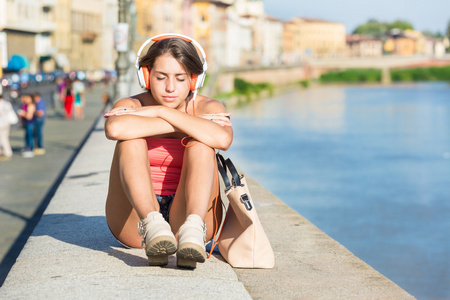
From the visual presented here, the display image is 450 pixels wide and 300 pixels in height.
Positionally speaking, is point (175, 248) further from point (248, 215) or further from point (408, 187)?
point (408, 187)

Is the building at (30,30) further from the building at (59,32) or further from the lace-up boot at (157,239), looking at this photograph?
the lace-up boot at (157,239)

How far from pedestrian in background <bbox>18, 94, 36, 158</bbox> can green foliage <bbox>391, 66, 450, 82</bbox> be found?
302 feet

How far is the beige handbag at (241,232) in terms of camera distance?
3.37m

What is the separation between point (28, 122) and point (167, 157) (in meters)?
10.3

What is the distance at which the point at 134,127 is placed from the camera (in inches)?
130

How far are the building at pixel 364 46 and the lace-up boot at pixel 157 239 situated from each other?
149 metres

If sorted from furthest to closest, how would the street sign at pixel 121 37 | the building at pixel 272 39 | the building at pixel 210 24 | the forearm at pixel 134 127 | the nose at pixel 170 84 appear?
the building at pixel 272 39
the building at pixel 210 24
the street sign at pixel 121 37
the nose at pixel 170 84
the forearm at pixel 134 127

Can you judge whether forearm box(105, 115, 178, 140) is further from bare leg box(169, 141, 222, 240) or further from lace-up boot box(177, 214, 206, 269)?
lace-up boot box(177, 214, 206, 269)

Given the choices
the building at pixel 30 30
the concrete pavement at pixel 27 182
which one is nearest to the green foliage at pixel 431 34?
the building at pixel 30 30

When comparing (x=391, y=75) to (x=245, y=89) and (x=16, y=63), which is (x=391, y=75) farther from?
(x=16, y=63)

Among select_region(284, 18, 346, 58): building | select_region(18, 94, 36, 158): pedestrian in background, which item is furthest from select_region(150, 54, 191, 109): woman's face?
select_region(284, 18, 346, 58): building

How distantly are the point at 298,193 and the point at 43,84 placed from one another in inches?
1202

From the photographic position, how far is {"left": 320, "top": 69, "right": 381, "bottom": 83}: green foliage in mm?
99500

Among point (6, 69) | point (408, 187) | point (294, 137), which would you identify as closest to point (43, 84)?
point (6, 69)
